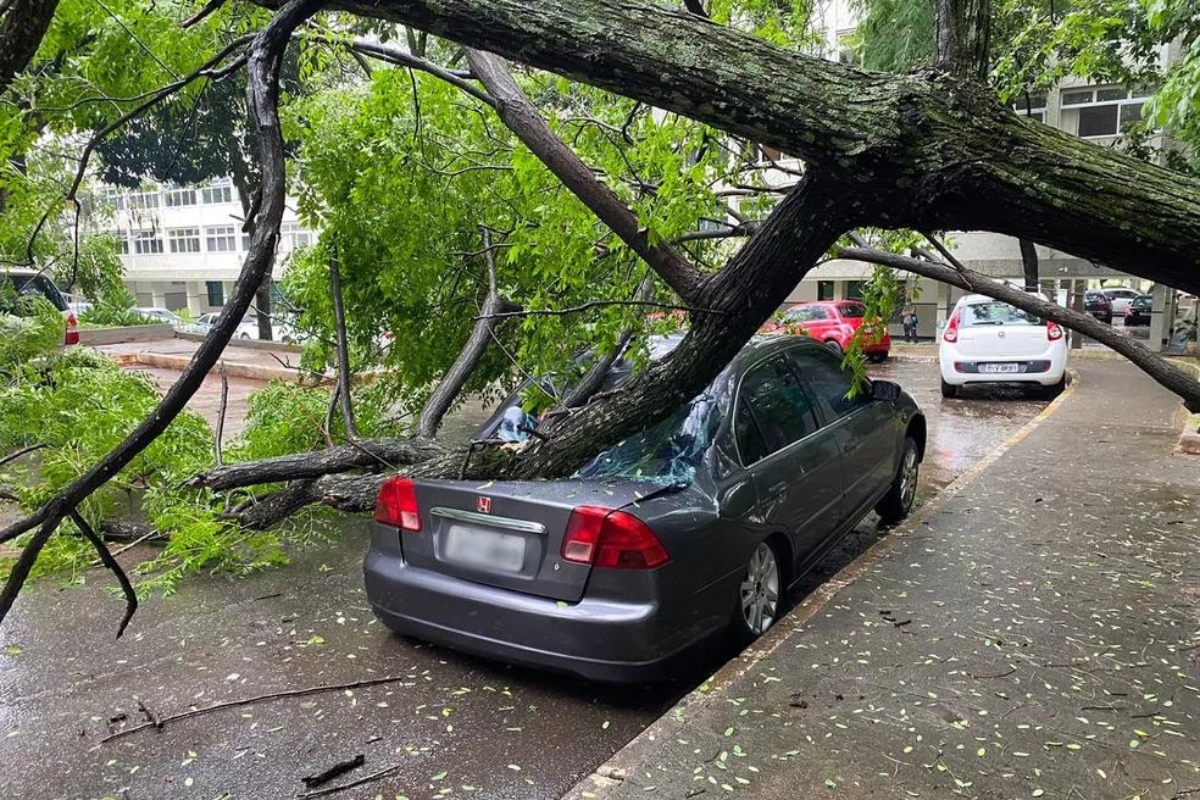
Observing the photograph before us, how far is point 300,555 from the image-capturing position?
6.05m

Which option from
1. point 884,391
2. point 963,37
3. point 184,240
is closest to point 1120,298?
point 884,391

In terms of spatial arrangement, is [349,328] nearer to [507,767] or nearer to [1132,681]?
[507,767]

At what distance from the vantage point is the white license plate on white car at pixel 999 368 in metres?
13.3

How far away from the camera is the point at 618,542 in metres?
3.65

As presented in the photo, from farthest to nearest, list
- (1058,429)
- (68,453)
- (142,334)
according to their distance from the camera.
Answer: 1. (142,334)
2. (1058,429)
3. (68,453)

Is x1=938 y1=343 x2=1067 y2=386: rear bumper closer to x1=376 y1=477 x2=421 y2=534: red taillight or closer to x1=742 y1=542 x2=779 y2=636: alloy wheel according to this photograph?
x1=742 y1=542 x2=779 y2=636: alloy wheel

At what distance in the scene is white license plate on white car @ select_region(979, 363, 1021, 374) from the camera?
13.3 metres

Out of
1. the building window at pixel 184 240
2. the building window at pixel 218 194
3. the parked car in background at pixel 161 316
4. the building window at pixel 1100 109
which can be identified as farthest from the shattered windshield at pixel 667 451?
the building window at pixel 184 240

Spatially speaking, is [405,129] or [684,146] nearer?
[684,146]

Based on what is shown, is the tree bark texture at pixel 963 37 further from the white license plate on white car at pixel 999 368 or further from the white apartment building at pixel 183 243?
the white apartment building at pixel 183 243

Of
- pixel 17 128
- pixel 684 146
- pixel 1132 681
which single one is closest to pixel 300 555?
pixel 17 128

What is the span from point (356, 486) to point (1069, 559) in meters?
4.68

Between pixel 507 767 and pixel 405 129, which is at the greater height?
pixel 405 129

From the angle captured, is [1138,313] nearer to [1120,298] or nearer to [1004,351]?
[1120,298]
